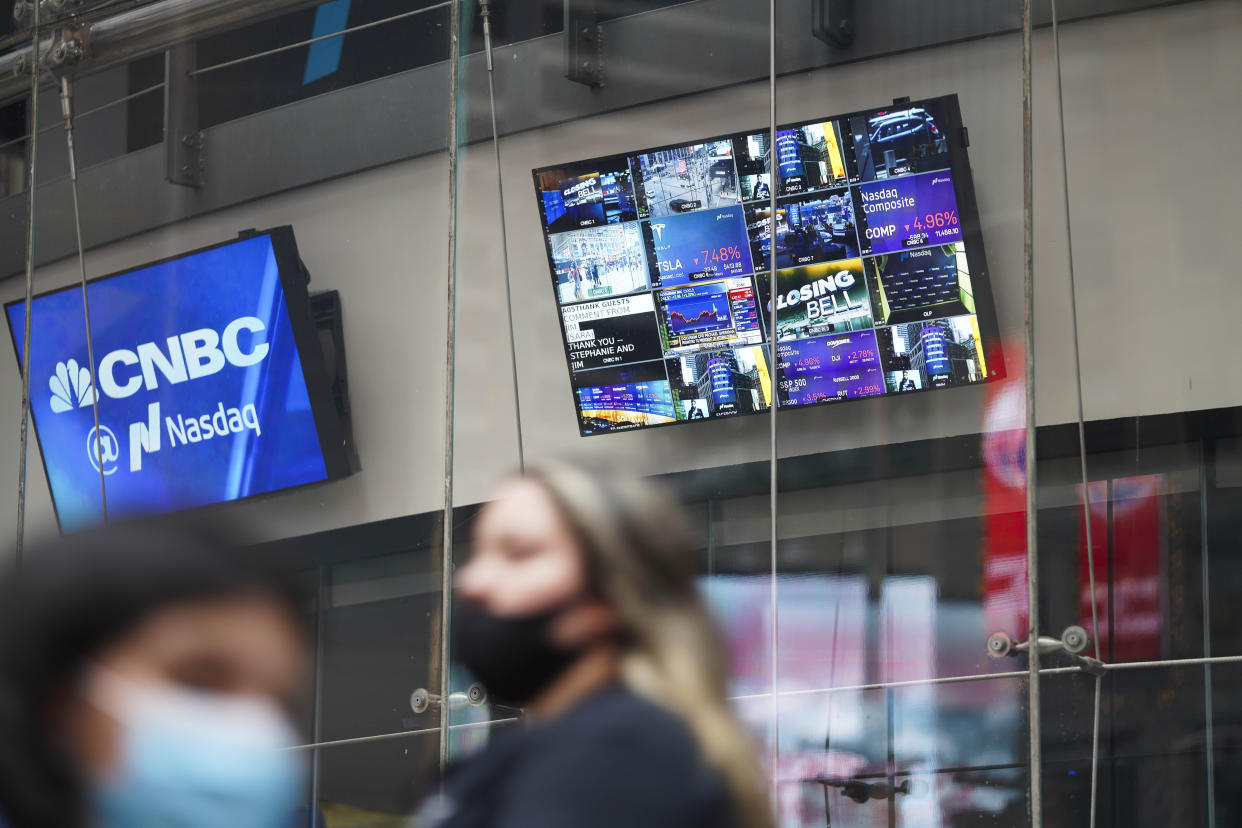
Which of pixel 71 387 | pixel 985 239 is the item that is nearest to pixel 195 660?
pixel 985 239

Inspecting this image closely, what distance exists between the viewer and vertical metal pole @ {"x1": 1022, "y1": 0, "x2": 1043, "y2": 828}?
3.34m

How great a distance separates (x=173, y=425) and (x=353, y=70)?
49.1 inches

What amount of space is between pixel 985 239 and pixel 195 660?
3.15 m

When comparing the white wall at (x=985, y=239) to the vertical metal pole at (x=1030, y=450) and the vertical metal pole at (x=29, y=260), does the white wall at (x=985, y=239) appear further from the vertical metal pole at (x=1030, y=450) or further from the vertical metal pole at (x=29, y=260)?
the vertical metal pole at (x=29, y=260)

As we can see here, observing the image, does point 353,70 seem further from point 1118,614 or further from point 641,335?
point 1118,614

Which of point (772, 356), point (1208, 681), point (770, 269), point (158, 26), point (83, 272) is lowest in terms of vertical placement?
point (1208, 681)

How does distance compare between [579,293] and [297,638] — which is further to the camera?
[579,293]

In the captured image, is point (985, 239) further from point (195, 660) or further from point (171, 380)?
point (195, 660)

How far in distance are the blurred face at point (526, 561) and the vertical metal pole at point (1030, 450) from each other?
2.60 m

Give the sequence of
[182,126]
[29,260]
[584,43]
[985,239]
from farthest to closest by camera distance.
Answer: [29,260], [182,126], [584,43], [985,239]

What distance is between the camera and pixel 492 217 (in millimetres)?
4270

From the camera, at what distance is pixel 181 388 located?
4613 millimetres

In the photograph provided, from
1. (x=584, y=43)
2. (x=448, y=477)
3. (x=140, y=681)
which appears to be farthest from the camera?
(x=448, y=477)

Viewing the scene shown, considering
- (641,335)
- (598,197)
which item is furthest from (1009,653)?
(598,197)
